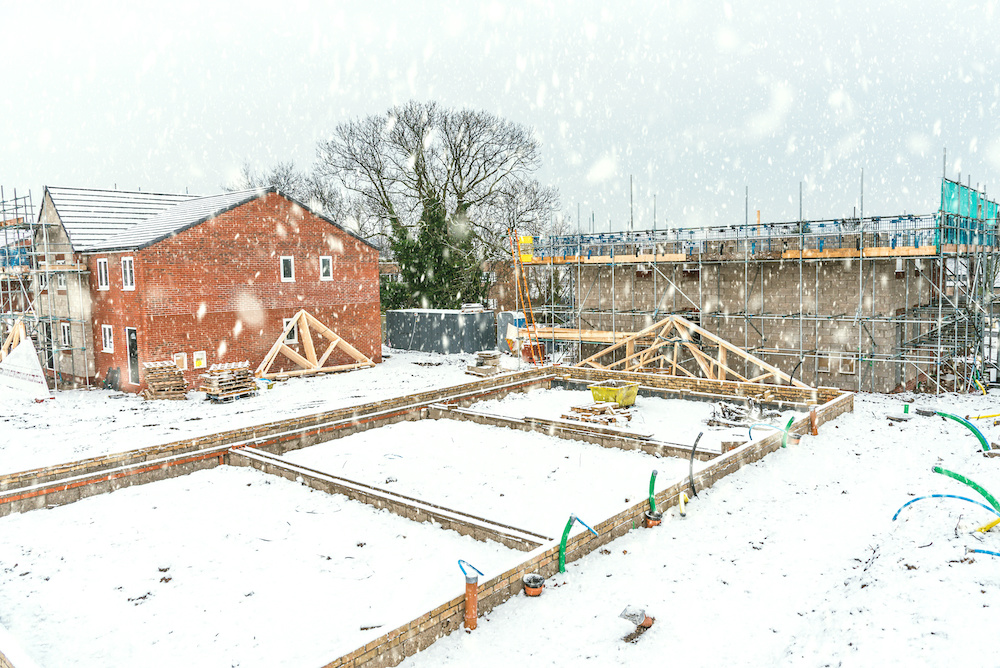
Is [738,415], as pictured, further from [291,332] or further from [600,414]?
[291,332]

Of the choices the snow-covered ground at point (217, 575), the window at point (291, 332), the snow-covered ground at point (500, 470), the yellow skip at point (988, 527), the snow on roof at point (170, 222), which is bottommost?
the snow-covered ground at point (217, 575)

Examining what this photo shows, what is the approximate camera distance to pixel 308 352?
24641 millimetres

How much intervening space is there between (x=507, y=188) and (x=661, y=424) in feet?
87.1

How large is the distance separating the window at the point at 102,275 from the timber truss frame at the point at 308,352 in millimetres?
5502

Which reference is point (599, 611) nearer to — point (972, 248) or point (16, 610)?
point (16, 610)

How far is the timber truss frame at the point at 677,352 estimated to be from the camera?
65.4 feet

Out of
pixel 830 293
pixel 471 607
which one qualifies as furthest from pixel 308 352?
pixel 471 607

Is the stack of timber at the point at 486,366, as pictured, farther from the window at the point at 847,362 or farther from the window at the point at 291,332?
the window at the point at 847,362

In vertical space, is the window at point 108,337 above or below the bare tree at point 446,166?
below

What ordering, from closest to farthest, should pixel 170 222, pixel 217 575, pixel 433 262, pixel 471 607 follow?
pixel 471 607
pixel 217 575
pixel 170 222
pixel 433 262

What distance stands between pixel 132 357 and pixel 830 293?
853 inches

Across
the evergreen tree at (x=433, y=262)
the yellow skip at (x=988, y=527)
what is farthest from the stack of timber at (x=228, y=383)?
the yellow skip at (x=988, y=527)

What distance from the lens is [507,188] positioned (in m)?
39.8

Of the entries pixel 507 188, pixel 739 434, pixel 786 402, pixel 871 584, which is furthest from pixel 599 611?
pixel 507 188
